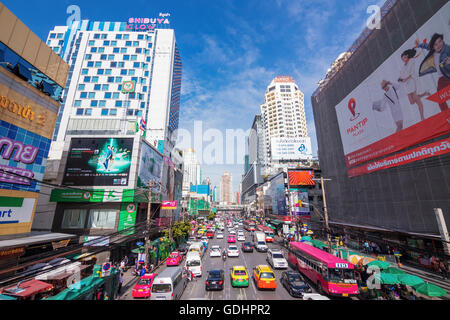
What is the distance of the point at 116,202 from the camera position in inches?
1121

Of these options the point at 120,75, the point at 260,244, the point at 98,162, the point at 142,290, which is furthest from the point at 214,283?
the point at 120,75

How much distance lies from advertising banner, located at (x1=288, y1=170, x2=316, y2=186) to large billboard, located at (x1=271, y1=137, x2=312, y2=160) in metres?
31.2

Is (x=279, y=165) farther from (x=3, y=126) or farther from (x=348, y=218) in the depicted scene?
(x=3, y=126)

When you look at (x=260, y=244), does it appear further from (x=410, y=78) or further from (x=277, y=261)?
(x=410, y=78)

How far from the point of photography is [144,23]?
64.5 m

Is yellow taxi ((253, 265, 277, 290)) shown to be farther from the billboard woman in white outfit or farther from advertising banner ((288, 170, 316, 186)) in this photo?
advertising banner ((288, 170, 316, 186))

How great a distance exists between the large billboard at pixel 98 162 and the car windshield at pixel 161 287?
18138mm

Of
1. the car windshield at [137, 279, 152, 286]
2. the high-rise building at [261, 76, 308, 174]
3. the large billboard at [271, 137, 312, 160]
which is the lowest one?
the car windshield at [137, 279, 152, 286]

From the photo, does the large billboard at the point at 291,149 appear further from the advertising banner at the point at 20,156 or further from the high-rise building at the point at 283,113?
the advertising banner at the point at 20,156

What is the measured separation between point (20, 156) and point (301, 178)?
53.8 meters

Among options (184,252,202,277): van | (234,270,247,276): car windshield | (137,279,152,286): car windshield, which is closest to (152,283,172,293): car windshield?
(137,279,152,286): car windshield

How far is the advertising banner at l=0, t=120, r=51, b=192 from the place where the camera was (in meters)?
15.7

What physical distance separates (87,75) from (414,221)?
242 feet

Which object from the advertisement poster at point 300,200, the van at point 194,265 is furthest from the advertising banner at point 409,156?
the van at point 194,265
